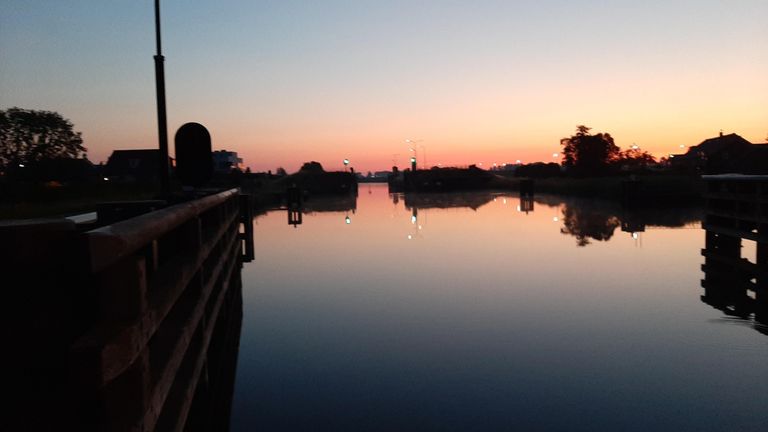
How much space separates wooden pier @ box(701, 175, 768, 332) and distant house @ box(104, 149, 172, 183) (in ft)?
303

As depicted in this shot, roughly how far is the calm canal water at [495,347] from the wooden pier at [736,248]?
1.40 ft

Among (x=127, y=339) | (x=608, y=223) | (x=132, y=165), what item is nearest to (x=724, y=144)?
(x=608, y=223)

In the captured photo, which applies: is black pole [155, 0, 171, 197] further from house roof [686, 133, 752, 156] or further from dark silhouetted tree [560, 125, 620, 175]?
house roof [686, 133, 752, 156]

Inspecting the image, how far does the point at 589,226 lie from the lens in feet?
86.1

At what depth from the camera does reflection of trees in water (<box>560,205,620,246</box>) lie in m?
21.6

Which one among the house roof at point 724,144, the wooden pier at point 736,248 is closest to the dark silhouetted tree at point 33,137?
the wooden pier at point 736,248

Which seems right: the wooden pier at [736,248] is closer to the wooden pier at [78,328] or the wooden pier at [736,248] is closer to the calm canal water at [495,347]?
the calm canal water at [495,347]

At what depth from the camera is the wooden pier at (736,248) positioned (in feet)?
35.1

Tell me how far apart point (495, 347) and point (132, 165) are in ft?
327

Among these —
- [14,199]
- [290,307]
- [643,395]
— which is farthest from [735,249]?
[14,199]

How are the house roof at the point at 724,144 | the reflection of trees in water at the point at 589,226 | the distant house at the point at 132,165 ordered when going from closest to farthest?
the reflection of trees in water at the point at 589,226
the house roof at the point at 724,144
the distant house at the point at 132,165

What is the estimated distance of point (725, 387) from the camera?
6441 mm

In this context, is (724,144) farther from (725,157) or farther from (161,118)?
(161,118)

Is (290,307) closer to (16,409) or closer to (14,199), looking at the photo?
(16,409)
